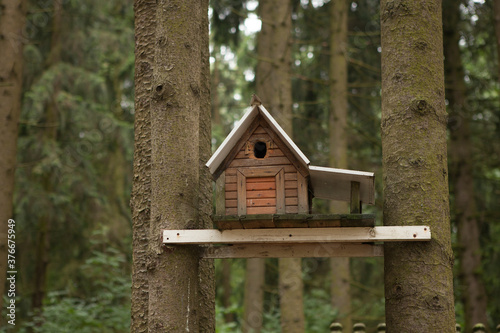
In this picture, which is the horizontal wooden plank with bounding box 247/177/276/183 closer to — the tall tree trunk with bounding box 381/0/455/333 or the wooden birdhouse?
the wooden birdhouse

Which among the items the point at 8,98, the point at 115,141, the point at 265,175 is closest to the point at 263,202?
the point at 265,175

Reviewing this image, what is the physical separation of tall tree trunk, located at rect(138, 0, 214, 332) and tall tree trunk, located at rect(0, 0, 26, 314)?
3540 mm

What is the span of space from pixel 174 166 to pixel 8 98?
13.3 ft

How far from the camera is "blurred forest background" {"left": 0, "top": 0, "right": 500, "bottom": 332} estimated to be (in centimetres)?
995

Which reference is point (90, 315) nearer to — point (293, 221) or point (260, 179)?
point (260, 179)

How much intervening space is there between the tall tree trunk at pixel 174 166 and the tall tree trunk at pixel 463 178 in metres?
6.95

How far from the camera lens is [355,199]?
122 inches

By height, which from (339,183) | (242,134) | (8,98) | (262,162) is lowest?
(339,183)

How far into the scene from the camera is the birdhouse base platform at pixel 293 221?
113 inches

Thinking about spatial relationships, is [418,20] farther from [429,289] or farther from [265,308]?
[265,308]

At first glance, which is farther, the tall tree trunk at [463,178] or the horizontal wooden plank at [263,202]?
the tall tree trunk at [463,178]

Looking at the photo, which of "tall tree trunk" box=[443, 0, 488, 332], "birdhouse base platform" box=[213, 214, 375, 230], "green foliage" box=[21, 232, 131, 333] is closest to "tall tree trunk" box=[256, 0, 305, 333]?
"green foliage" box=[21, 232, 131, 333]

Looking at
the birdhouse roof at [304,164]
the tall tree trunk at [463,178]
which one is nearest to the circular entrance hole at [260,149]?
the birdhouse roof at [304,164]

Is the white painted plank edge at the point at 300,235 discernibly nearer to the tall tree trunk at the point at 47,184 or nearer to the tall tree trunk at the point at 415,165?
the tall tree trunk at the point at 415,165
